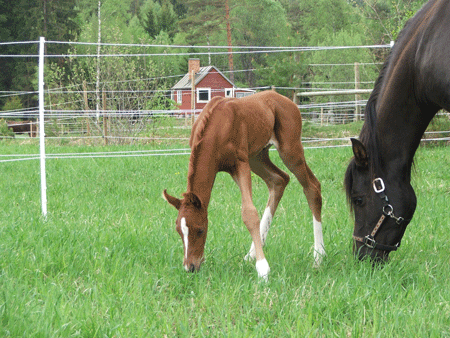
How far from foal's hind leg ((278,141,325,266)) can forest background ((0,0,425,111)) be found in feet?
35.8

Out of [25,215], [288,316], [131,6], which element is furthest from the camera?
[131,6]

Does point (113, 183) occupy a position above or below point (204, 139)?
below

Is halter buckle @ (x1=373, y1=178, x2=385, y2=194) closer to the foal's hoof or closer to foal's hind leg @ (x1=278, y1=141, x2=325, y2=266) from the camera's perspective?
foal's hind leg @ (x1=278, y1=141, x2=325, y2=266)

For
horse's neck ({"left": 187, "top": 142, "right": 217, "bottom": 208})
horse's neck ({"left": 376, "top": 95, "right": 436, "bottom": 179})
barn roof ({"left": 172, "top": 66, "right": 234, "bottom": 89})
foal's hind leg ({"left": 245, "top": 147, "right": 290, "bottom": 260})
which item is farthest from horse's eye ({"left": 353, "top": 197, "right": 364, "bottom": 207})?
barn roof ({"left": 172, "top": 66, "right": 234, "bottom": 89})

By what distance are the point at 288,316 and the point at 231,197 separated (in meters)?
4.05

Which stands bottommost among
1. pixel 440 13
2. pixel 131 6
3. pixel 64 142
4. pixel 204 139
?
pixel 64 142

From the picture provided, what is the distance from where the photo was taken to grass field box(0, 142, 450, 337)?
8.46 feet

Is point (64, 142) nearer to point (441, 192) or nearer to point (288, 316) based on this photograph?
point (441, 192)

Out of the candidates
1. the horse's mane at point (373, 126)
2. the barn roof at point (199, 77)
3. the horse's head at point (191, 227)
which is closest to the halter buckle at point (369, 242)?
the horse's mane at point (373, 126)

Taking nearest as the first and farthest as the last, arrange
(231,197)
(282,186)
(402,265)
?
(402,265), (282,186), (231,197)

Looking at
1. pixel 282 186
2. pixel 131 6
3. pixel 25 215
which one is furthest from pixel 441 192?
pixel 131 6

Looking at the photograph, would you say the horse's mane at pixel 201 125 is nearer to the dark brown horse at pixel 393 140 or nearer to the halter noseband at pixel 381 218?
the dark brown horse at pixel 393 140

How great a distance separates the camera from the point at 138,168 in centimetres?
922

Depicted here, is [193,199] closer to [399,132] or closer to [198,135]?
[198,135]
